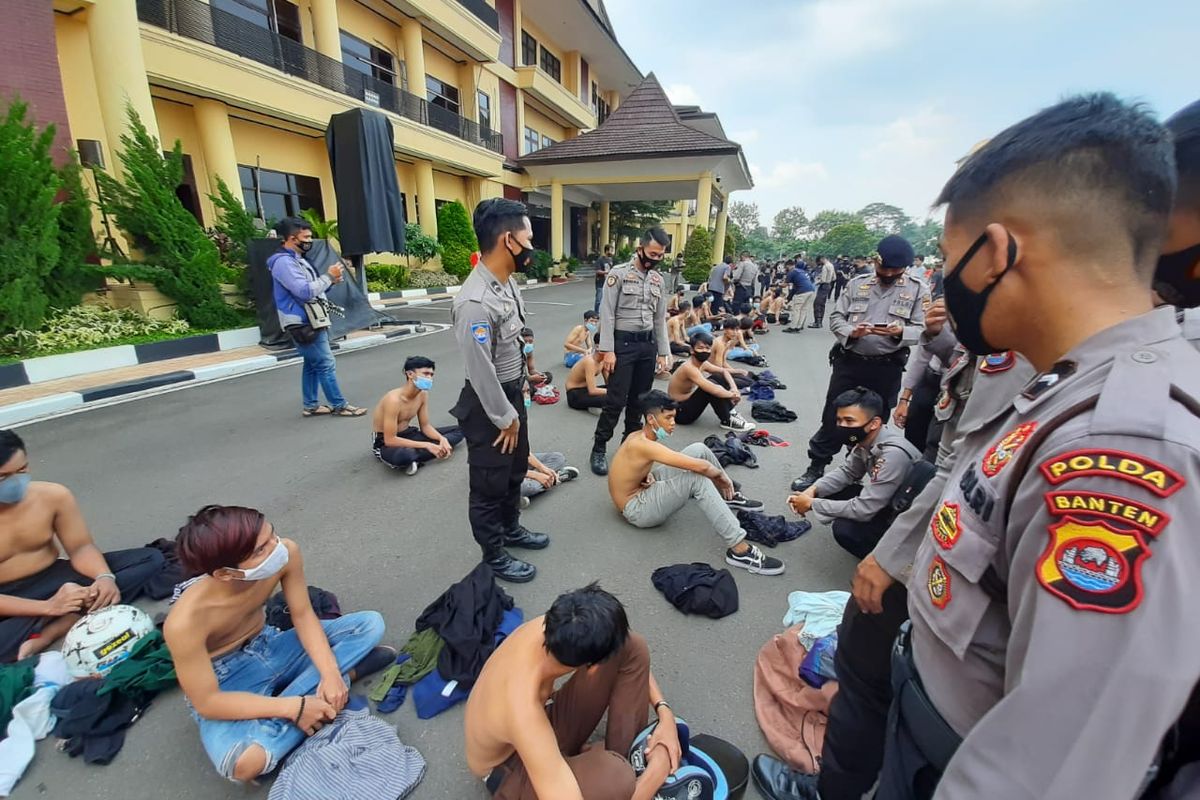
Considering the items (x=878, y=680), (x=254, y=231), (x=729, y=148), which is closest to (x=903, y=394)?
(x=878, y=680)

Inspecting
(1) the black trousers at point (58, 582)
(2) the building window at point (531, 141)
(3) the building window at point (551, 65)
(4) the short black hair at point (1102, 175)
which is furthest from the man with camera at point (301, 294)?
(3) the building window at point (551, 65)

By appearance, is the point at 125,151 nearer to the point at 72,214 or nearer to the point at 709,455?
the point at 72,214

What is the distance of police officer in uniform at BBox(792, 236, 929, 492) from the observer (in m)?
3.53

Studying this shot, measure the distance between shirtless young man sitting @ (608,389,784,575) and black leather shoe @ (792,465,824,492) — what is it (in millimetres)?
781

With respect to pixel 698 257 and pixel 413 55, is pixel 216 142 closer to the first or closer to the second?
pixel 413 55

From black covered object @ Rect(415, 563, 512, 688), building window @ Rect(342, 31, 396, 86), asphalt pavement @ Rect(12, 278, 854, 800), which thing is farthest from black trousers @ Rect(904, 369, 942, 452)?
building window @ Rect(342, 31, 396, 86)

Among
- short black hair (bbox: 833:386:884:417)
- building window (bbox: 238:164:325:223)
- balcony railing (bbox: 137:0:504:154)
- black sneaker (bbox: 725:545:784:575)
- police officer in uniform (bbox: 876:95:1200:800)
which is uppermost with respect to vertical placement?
balcony railing (bbox: 137:0:504:154)

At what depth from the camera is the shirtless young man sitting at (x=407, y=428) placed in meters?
3.90

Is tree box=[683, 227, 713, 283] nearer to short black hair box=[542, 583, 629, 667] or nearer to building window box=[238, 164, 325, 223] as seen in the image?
building window box=[238, 164, 325, 223]

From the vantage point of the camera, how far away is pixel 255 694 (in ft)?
5.73

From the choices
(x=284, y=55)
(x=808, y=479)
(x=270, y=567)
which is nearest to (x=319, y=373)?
(x=270, y=567)

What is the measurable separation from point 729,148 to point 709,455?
556 inches

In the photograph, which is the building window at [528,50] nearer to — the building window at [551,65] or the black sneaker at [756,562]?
the building window at [551,65]

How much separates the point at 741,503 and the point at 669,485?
27.6 inches
